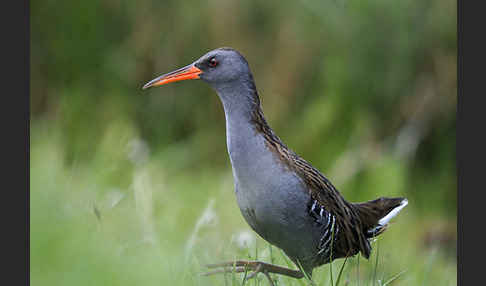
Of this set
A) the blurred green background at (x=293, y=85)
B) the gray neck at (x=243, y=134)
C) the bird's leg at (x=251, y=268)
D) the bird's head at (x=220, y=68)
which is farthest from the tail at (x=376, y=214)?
the blurred green background at (x=293, y=85)

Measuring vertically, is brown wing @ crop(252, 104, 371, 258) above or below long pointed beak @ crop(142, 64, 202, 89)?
below

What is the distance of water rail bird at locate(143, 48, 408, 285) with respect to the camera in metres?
3.34

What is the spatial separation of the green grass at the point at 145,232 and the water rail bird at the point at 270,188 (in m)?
0.13

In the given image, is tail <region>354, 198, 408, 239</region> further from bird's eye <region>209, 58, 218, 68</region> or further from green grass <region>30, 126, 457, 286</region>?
bird's eye <region>209, 58, 218, 68</region>

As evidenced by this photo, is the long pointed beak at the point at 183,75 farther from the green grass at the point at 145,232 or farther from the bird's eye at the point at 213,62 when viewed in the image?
the green grass at the point at 145,232

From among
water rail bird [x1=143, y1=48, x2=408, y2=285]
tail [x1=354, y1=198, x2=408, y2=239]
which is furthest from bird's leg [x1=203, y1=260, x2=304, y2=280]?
tail [x1=354, y1=198, x2=408, y2=239]

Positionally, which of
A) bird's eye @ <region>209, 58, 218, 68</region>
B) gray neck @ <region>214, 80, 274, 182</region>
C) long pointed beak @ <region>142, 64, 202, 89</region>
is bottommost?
gray neck @ <region>214, 80, 274, 182</region>

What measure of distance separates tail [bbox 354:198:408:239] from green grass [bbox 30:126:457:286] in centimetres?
19

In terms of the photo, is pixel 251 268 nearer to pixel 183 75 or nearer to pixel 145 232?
pixel 145 232

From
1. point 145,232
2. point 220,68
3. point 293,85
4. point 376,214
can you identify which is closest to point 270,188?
point 220,68

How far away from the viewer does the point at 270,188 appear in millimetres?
3326

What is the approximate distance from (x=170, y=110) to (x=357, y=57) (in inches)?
65.9

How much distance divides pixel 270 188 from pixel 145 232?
0.78 meters

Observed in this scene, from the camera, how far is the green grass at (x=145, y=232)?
2408mm
